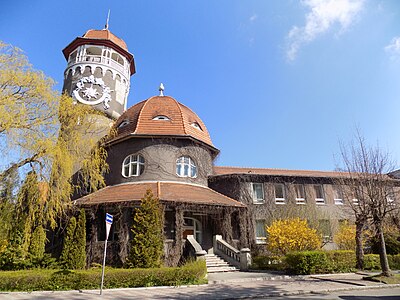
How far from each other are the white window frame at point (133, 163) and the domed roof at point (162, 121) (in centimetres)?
167

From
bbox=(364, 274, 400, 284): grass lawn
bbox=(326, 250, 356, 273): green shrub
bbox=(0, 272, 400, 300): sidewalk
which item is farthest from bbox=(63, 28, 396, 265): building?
bbox=(364, 274, 400, 284): grass lawn

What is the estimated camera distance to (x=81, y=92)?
24.9 m

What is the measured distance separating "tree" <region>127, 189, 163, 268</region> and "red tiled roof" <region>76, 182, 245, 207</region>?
164cm

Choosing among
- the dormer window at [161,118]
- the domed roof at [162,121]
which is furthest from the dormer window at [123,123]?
the dormer window at [161,118]

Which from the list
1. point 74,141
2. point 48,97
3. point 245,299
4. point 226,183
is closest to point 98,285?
point 245,299

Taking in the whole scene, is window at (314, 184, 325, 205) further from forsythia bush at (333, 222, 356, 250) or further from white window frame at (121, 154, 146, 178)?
white window frame at (121, 154, 146, 178)

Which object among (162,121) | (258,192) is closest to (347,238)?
(258,192)

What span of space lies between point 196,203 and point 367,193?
9079 millimetres

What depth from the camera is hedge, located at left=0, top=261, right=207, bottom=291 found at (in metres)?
9.67

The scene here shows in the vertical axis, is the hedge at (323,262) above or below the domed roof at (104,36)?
below

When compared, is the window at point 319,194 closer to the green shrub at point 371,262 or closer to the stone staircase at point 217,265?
the green shrub at point 371,262

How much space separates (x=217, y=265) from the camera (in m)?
15.7

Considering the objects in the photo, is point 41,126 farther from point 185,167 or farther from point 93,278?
point 185,167

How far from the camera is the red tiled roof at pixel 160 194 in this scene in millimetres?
15883
